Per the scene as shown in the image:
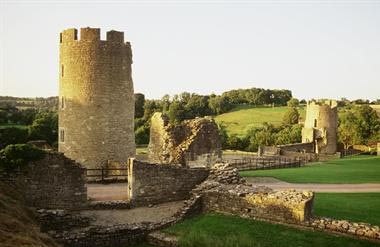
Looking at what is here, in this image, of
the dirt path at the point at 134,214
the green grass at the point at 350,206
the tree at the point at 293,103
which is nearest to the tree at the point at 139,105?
the tree at the point at 293,103

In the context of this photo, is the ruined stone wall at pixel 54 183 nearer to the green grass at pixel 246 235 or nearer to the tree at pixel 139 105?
the green grass at pixel 246 235

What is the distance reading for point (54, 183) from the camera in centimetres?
1889

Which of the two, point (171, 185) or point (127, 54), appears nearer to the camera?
point (171, 185)

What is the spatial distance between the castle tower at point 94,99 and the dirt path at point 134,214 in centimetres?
850

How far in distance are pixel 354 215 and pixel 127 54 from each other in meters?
17.6

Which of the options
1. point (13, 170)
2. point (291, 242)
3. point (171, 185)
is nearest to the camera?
point (291, 242)

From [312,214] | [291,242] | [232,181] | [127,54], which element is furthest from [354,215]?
[127,54]

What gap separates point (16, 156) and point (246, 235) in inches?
368

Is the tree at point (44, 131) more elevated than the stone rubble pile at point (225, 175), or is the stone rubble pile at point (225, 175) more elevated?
the tree at point (44, 131)

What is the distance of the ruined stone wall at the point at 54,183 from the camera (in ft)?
60.1

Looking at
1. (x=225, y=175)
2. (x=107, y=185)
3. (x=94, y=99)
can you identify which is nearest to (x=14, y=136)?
(x=94, y=99)

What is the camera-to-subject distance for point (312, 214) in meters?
17.0

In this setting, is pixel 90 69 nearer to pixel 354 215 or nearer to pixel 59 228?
pixel 59 228

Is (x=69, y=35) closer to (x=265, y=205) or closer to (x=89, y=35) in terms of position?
(x=89, y=35)
